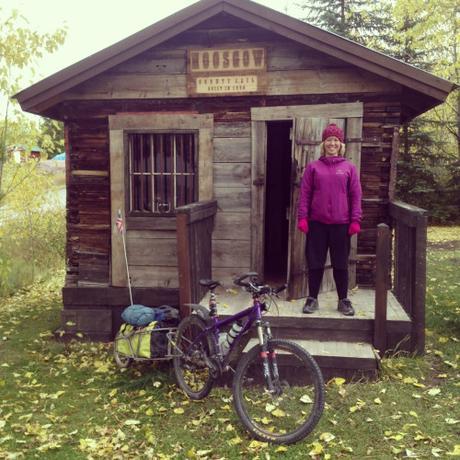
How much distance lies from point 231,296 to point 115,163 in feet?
8.26

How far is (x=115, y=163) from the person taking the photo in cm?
712

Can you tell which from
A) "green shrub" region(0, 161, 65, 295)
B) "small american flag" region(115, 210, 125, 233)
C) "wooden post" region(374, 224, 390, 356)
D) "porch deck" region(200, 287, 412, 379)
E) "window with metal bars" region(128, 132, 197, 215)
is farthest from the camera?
"green shrub" region(0, 161, 65, 295)

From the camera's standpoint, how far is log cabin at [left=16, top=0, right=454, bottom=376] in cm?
623

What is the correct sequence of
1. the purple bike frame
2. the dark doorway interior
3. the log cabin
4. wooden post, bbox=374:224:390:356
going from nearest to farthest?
the purple bike frame, wooden post, bbox=374:224:390:356, the log cabin, the dark doorway interior

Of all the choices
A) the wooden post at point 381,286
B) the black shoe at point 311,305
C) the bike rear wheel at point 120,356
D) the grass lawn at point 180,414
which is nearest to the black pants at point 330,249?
the black shoe at point 311,305

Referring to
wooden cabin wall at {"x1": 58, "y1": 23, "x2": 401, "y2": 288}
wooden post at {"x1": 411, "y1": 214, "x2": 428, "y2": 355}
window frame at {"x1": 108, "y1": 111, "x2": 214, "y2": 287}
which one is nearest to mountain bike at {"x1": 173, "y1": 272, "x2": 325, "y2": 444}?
wooden post at {"x1": 411, "y1": 214, "x2": 428, "y2": 355}

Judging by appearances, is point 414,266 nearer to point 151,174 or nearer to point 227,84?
point 227,84

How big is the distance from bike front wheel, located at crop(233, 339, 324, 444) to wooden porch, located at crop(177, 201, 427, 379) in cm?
41

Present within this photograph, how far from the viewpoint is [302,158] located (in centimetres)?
639

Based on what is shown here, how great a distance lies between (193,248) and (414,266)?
8.25 ft

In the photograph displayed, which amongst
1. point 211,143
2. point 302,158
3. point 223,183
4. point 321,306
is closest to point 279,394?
point 321,306

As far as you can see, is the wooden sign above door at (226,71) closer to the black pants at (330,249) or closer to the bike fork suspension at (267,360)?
the black pants at (330,249)

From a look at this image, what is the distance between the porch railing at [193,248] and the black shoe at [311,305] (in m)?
1.31

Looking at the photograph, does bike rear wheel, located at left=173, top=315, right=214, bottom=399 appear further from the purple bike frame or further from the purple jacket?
the purple jacket
